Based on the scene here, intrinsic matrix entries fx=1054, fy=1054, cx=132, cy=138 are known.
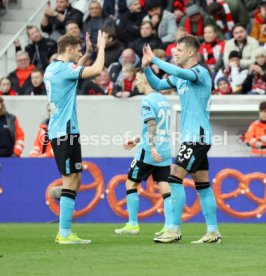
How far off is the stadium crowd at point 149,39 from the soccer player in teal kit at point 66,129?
7.89 metres

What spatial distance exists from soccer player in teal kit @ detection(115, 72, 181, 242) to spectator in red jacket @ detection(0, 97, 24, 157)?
4.66 meters

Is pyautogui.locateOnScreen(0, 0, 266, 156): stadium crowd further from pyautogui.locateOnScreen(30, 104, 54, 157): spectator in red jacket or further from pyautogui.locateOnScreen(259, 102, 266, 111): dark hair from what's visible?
pyautogui.locateOnScreen(30, 104, 54, 157): spectator in red jacket

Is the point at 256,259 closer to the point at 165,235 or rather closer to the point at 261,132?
the point at 165,235

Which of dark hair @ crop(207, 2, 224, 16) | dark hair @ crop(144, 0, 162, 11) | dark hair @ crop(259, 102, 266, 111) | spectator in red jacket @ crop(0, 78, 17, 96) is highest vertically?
dark hair @ crop(144, 0, 162, 11)

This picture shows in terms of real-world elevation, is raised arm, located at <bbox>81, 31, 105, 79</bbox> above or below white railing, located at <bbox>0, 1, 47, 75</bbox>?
below

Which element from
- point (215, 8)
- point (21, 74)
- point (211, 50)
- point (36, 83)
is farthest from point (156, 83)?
point (21, 74)

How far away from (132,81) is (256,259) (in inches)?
419

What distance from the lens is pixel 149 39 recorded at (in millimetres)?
21938

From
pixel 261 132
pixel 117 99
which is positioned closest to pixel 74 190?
pixel 261 132

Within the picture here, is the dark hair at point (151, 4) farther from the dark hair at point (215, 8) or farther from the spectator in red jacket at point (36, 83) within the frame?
the spectator in red jacket at point (36, 83)

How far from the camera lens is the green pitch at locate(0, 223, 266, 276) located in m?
9.29

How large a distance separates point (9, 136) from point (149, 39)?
4.40 m

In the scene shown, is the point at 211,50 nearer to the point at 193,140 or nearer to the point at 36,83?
the point at 36,83

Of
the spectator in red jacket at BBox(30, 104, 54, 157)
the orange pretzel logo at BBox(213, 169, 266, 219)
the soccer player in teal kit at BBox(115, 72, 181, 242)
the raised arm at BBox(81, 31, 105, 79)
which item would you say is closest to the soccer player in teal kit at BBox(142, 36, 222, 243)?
the raised arm at BBox(81, 31, 105, 79)
